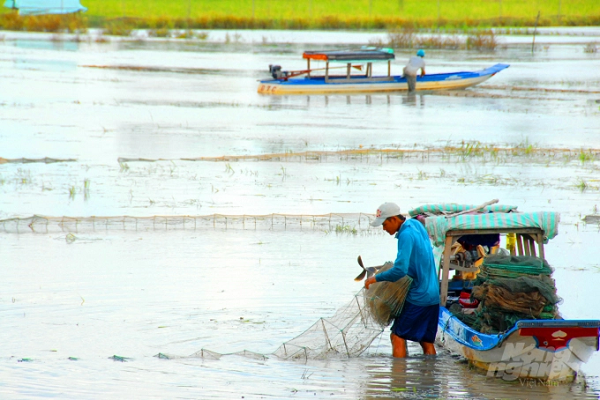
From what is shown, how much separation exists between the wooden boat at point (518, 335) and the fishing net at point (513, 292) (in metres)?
0.15

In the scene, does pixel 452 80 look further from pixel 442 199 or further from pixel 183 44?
pixel 183 44

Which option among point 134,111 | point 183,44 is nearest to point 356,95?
point 134,111

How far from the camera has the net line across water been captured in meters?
10.4

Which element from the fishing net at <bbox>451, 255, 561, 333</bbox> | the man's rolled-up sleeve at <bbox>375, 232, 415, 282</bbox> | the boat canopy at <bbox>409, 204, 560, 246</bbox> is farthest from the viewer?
the boat canopy at <bbox>409, 204, 560, 246</bbox>

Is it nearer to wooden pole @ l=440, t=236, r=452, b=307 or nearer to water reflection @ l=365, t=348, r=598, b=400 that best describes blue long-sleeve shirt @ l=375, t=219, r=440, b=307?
wooden pole @ l=440, t=236, r=452, b=307

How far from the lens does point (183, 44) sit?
47.2 metres

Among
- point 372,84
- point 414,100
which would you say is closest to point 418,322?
point 414,100

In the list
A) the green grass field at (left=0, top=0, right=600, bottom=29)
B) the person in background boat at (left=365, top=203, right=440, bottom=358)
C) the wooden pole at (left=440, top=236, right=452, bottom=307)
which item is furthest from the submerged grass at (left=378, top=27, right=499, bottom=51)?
the person in background boat at (left=365, top=203, right=440, bottom=358)

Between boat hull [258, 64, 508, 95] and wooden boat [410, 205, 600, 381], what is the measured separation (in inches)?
814

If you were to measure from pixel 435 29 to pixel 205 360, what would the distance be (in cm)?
4822

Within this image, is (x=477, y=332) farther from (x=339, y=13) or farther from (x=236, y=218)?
(x=339, y=13)

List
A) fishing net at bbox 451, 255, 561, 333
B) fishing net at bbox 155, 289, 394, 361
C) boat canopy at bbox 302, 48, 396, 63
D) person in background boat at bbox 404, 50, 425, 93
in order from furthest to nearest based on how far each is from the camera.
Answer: person in background boat at bbox 404, 50, 425, 93
boat canopy at bbox 302, 48, 396, 63
fishing net at bbox 155, 289, 394, 361
fishing net at bbox 451, 255, 561, 333

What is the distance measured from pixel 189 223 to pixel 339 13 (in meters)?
53.3

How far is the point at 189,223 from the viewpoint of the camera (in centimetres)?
1064
